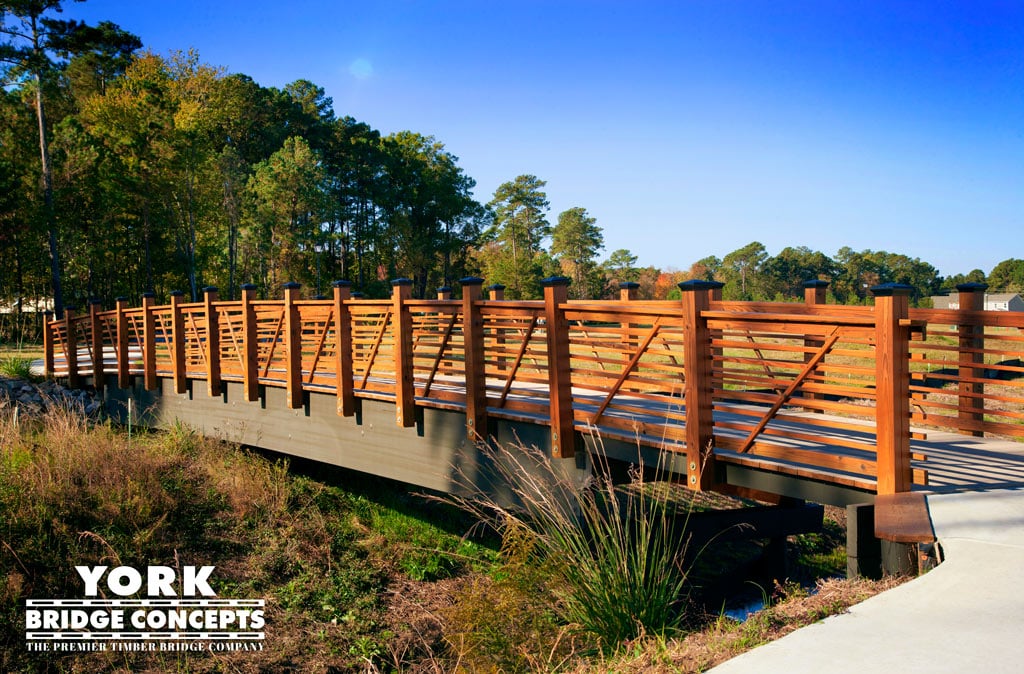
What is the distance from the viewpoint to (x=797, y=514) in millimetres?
7645

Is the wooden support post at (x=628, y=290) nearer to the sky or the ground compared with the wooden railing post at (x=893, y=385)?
nearer to the sky

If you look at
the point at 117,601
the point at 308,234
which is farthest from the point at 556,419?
the point at 308,234

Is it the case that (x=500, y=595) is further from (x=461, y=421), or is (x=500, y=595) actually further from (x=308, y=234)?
(x=308, y=234)

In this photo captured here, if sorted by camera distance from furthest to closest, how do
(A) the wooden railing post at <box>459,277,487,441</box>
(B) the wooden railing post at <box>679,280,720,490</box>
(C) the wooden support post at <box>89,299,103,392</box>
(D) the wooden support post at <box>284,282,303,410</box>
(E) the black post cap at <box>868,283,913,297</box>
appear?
(C) the wooden support post at <box>89,299,103,392</box> < (D) the wooden support post at <box>284,282,303,410</box> < (A) the wooden railing post at <box>459,277,487,441</box> < (B) the wooden railing post at <box>679,280,720,490</box> < (E) the black post cap at <box>868,283,913,297</box>

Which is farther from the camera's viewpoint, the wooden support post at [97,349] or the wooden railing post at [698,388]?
the wooden support post at [97,349]

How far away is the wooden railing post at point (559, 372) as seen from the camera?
5891 mm

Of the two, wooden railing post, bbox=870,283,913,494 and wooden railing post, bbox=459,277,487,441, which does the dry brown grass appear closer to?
wooden railing post, bbox=870,283,913,494

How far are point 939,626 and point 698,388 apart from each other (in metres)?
2.35

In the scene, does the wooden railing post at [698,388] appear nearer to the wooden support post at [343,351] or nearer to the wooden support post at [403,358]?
the wooden support post at [403,358]

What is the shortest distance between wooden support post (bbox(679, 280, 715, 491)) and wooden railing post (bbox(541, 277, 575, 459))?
1.15m

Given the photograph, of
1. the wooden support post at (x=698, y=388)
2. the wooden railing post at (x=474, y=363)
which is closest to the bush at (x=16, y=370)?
the wooden railing post at (x=474, y=363)

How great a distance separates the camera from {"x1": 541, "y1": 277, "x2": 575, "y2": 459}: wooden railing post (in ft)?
19.3

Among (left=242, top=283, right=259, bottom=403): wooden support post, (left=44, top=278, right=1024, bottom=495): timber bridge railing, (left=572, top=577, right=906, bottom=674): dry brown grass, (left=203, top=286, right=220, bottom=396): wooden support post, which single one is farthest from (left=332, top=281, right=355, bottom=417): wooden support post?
(left=572, top=577, right=906, bottom=674): dry brown grass

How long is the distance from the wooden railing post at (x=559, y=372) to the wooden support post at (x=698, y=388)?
1149 mm
